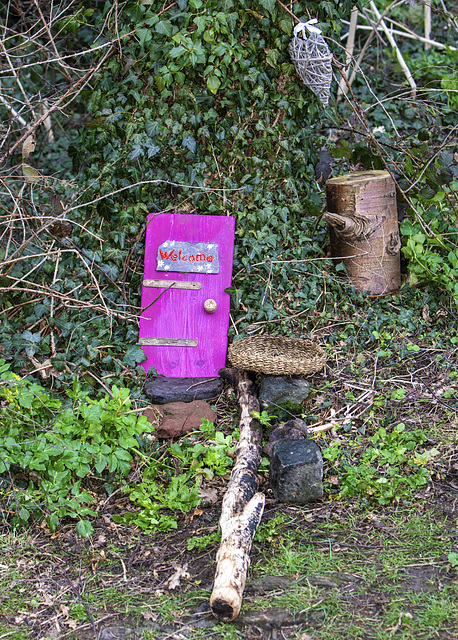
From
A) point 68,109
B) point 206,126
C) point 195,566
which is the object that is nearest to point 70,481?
point 195,566

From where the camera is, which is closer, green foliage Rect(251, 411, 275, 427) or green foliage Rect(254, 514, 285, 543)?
green foliage Rect(254, 514, 285, 543)

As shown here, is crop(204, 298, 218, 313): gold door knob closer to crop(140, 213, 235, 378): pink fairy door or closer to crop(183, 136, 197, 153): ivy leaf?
crop(140, 213, 235, 378): pink fairy door

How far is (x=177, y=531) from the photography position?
2.82m

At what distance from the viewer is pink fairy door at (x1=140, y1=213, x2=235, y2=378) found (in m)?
4.04

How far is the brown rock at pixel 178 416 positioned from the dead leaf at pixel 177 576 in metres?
1.07

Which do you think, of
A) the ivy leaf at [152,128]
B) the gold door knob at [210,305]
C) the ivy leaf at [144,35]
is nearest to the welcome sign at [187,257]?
the gold door knob at [210,305]

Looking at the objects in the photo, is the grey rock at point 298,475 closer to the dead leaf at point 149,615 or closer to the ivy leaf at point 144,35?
the dead leaf at point 149,615

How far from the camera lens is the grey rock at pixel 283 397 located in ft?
11.6

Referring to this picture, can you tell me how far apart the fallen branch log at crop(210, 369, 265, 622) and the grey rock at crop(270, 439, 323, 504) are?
143mm

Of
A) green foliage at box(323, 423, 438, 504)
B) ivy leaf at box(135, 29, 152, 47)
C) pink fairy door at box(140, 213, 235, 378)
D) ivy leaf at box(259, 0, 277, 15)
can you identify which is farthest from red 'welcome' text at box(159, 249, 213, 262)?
ivy leaf at box(259, 0, 277, 15)

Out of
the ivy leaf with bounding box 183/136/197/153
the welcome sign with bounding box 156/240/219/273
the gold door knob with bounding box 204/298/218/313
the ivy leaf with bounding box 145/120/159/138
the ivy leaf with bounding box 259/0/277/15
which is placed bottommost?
the gold door knob with bounding box 204/298/218/313

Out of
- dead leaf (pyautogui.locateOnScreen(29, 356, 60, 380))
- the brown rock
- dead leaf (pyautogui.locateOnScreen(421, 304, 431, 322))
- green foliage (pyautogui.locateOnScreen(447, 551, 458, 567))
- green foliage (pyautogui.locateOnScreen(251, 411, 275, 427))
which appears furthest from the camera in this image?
dead leaf (pyautogui.locateOnScreen(421, 304, 431, 322))

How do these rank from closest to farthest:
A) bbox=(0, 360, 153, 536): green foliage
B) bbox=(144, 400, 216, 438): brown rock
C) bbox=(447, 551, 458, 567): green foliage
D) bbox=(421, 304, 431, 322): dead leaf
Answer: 1. bbox=(447, 551, 458, 567): green foliage
2. bbox=(0, 360, 153, 536): green foliage
3. bbox=(144, 400, 216, 438): brown rock
4. bbox=(421, 304, 431, 322): dead leaf

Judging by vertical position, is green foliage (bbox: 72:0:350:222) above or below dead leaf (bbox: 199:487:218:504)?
above
